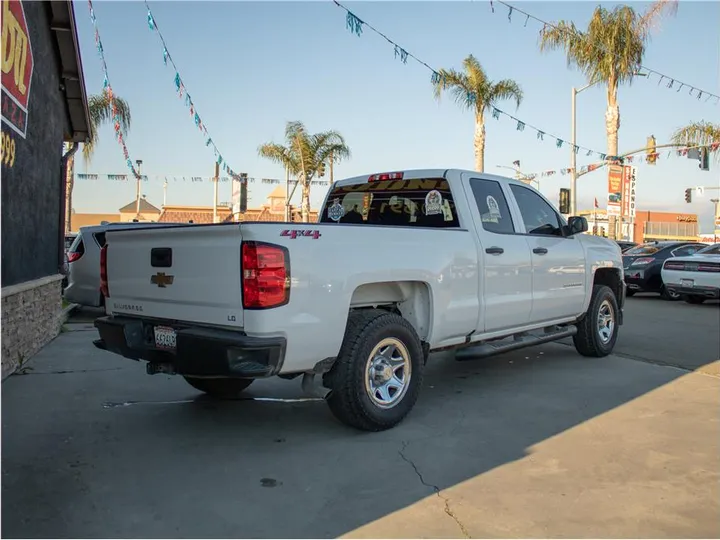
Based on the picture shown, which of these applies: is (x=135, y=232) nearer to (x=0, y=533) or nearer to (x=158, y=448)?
(x=158, y=448)

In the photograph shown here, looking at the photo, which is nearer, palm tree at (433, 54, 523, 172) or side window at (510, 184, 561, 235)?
side window at (510, 184, 561, 235)

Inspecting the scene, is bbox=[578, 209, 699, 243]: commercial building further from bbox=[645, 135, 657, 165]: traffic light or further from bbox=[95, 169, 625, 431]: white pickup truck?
bbox=[95, 169, 625, 431]: white pickup truck

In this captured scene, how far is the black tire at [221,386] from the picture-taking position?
5.57 m

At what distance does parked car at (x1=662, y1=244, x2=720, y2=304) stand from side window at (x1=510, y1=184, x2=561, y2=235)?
8.17 meters

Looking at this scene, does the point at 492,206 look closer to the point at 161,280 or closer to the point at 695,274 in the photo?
the point at 161,280

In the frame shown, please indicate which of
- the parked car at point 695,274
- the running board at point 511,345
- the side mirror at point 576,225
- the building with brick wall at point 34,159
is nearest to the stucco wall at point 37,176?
the building with brick wall at point 34,159

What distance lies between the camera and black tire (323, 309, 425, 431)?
173 inches

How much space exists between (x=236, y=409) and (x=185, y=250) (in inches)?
66.7

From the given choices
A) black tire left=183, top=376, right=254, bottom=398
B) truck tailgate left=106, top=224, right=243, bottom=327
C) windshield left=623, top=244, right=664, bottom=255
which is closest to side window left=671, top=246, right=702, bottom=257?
windshield left=623, top=244, right=664, bottom=255

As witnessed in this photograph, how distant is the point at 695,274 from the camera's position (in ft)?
44.1

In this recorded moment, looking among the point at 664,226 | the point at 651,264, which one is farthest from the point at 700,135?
the point at 664,226

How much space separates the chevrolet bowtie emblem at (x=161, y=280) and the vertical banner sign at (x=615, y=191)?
25501 millimetres

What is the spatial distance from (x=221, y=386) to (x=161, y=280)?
152 cm

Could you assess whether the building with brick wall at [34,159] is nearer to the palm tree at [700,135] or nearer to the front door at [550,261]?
the front door at [550,261]
